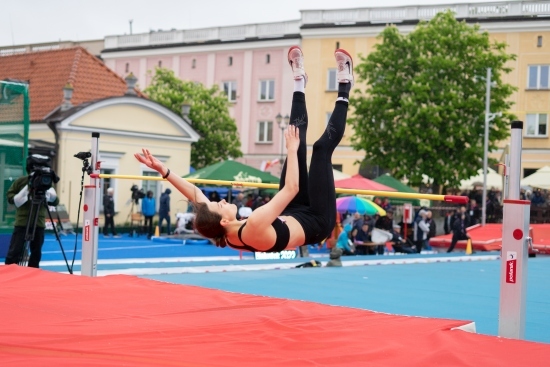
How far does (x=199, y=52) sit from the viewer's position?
149 ft

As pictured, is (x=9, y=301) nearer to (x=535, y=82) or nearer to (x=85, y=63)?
(x=85, y=63)

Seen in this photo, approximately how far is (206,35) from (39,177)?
35651 mm

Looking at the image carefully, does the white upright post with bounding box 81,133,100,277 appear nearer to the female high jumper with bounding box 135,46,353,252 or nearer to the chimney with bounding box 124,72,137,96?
the female high jumper with bounding box 135,46,353,252

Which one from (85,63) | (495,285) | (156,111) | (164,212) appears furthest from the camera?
(85,63)

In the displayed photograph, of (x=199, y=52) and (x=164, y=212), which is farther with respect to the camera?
(x=199, y=52)

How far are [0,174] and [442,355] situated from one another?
10.6 metres

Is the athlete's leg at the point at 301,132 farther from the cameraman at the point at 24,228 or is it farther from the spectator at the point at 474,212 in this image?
the spectator at the point at 474,212

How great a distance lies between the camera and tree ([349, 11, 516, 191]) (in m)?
31.4

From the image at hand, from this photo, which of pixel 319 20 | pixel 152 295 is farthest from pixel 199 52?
pixel 152 295

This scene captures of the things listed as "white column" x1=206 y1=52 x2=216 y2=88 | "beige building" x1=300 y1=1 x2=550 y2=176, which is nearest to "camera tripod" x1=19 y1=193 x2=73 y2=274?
"beige building" x1=300 y1=1 x2=550 y2=176

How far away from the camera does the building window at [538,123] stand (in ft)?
127

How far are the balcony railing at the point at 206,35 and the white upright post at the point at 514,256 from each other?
36573 millimetres

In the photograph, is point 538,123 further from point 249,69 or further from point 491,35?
point 249,69

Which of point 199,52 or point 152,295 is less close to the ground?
point 199,52
